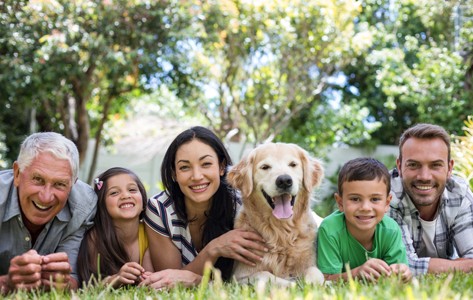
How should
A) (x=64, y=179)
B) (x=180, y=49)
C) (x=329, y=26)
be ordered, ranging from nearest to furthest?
(x=64, y=179) < (x=180, y=49) < (x=329, y=26)

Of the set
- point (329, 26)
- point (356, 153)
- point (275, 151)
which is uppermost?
point (329, 26)

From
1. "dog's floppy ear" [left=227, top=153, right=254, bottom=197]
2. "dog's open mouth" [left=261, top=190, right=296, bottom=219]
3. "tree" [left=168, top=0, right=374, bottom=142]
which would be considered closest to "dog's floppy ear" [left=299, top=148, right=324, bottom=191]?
"dog's open mouth" [left=261, top=190, right=296, bottom=219]

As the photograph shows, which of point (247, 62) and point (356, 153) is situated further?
point (356, 153)

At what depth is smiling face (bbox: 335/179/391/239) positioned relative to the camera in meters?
4.02

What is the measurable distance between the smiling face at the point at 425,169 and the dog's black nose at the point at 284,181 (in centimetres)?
123

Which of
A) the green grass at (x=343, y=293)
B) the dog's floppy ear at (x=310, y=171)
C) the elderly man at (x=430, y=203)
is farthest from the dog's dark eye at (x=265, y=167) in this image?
the elderly man at (x=430, y=203)

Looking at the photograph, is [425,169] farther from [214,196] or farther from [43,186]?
[43,186]

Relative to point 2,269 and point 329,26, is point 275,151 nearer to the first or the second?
point 2,269

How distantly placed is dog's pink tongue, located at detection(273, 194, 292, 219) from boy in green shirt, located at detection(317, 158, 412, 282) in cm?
35

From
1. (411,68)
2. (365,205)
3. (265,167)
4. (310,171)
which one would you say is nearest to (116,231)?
(265,167)

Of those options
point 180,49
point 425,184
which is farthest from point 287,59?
point 425,184

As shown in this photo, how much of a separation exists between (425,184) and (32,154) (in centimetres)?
297

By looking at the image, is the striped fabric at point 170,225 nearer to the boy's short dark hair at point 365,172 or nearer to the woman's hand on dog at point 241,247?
the woman's hand on dog at point 241,247

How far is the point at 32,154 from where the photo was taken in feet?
13.3
